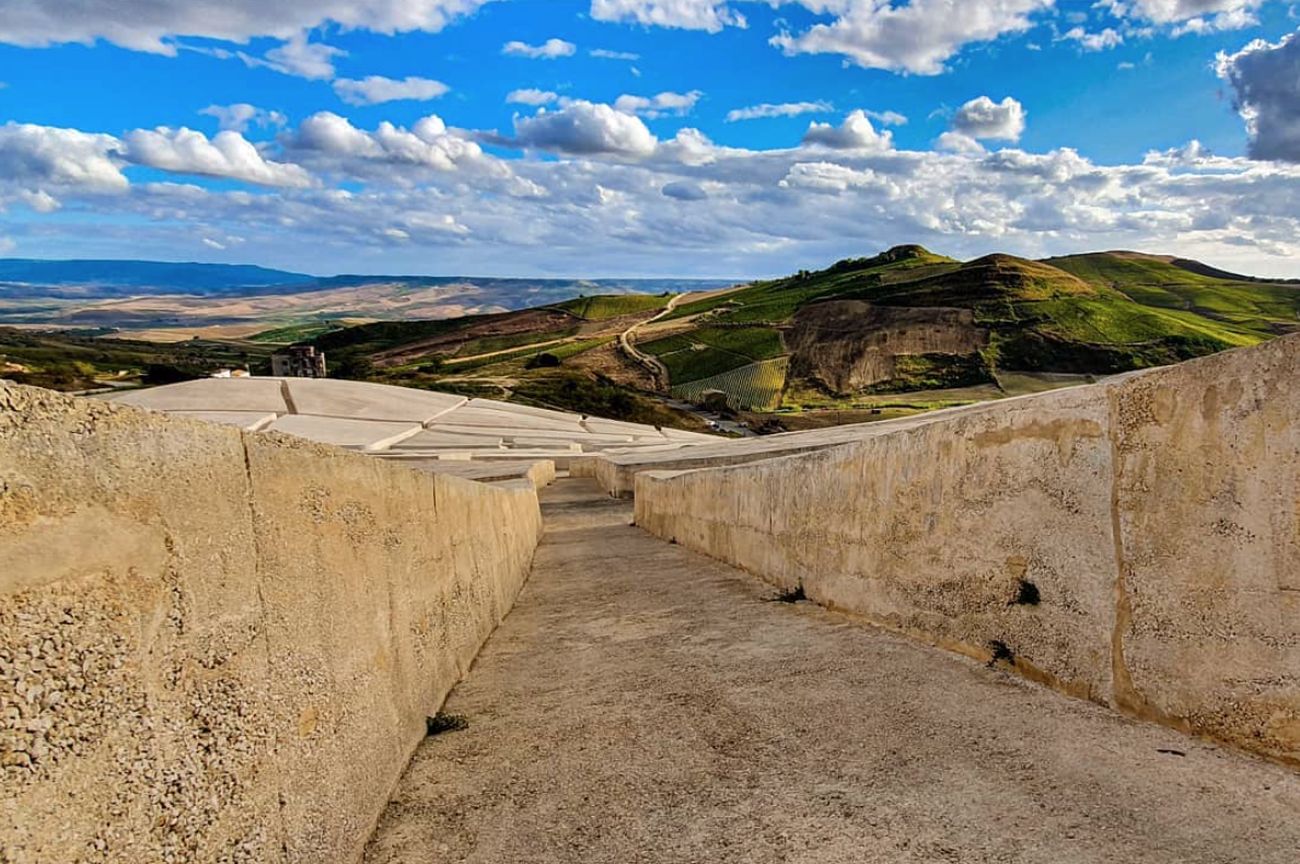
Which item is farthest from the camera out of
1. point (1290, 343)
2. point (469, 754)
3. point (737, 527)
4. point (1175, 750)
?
point (737, 527)

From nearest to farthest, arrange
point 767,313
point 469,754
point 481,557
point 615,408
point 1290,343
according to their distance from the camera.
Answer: point 1290,343 → point 469,754 → point 481,557 → point 615,408 → point 767,313

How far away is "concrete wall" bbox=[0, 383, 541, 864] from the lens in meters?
1.79

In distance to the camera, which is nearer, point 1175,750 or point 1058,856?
point 1058,856

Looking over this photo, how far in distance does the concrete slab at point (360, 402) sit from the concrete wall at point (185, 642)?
1125 inches

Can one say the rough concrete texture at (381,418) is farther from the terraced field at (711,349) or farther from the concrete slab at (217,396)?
the terraced field at (711,349)

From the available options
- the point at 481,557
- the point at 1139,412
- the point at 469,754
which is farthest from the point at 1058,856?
the point at 481,557

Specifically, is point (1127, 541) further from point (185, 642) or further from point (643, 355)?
point (643, 355)

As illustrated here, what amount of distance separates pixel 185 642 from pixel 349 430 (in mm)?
27019

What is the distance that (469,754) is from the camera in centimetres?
383

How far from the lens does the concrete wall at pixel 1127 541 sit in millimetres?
3025

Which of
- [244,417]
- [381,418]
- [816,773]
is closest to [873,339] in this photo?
[381,418]

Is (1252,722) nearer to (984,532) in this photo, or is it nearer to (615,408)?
(984,532)

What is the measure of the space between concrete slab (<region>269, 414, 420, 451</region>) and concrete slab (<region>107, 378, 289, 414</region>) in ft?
5.99

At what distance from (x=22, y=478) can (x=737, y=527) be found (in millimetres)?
7592
